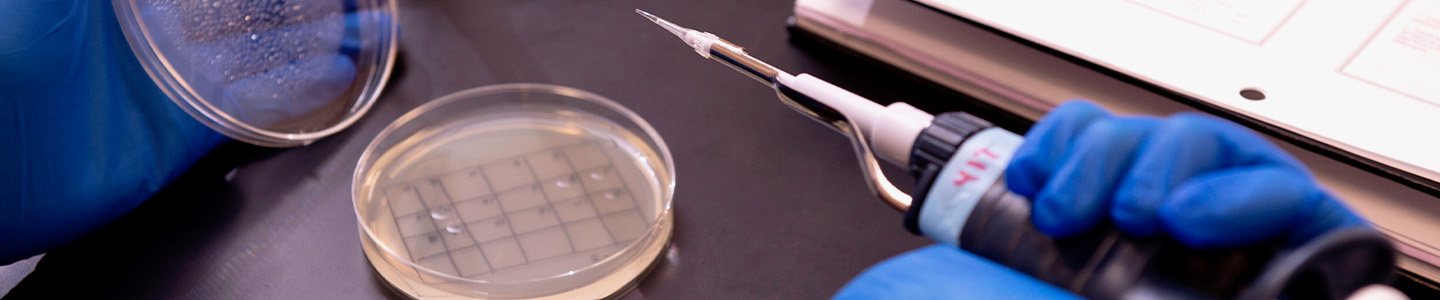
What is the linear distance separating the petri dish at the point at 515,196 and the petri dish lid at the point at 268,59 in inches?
2.9

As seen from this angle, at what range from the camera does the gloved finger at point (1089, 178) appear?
0.35 m

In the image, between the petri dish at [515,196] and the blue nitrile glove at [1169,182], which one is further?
the petri dish at [515,196]

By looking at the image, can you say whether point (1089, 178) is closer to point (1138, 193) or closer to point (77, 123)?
point (1138, 193)

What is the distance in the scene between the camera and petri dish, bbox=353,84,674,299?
60cm

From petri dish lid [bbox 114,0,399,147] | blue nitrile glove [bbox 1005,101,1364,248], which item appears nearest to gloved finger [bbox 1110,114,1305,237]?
blue nitrile glove [bbox 1005,101,1364,248]

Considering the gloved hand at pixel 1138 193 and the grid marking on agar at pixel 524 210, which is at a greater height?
the gloved hand at pixel 1138 193

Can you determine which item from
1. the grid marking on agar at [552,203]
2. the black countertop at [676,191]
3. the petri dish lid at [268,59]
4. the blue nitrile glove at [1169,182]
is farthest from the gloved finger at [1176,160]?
the petri dish lid at [268,59]

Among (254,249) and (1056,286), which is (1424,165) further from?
(254,249)

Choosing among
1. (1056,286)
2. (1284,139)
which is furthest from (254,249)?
(1284,139)

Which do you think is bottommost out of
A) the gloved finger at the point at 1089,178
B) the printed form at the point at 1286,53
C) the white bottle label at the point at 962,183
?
the white bottle label at the point at 962,183

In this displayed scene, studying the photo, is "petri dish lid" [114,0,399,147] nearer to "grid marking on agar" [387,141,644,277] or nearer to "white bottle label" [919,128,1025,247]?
"grid marking on agar" [387,141,644,277]

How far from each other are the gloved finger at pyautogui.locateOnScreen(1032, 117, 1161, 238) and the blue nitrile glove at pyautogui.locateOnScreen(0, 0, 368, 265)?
0.60 meters

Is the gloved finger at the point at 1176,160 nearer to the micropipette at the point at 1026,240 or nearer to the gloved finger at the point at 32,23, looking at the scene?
the micropipette at the point at 1026,240

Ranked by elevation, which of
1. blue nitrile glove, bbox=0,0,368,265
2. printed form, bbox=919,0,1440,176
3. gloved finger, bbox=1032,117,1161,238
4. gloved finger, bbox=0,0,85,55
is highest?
printed form, bbox=919,0,1440,176
